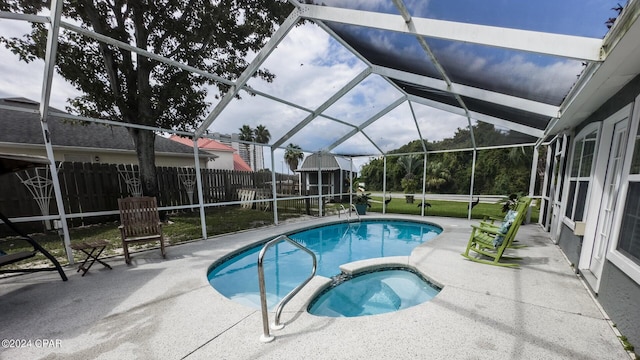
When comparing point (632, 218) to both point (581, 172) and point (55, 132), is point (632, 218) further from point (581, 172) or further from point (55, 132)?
point (55, 132)

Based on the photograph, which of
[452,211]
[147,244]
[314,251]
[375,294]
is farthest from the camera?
Result: [452,211]

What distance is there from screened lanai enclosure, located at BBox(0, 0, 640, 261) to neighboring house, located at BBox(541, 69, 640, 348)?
95 mm

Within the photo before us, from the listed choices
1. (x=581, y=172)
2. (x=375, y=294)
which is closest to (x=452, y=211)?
(x=581, y=172)

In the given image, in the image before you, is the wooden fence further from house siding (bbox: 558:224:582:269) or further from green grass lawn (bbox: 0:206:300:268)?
house siding (bbox: 558:224:582:269)

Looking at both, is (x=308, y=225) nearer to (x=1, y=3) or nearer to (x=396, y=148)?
(x=396, y=148)

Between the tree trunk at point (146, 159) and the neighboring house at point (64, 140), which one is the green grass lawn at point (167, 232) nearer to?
the tree trunk at point (146, 159)

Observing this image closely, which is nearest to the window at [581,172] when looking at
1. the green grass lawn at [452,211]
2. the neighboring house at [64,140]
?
the green grass lawn at [452,211]

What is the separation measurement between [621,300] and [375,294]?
2815mm

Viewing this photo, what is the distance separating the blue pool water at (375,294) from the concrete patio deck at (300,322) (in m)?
0.33

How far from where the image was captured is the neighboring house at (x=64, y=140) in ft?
28.8

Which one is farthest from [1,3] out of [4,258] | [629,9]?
[629,9]

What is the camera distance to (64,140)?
9938mm

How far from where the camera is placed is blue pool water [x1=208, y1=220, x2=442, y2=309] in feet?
14.2

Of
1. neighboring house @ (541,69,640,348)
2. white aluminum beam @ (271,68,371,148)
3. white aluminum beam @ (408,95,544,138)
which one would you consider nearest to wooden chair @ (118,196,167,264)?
white aluminum beam @ (271,68,371,148)
